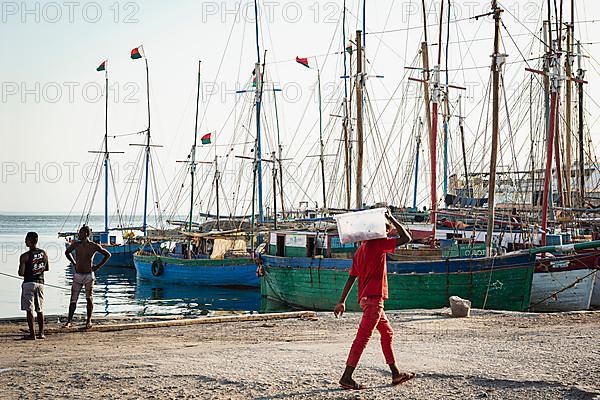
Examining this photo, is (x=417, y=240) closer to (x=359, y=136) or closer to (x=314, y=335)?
(x=359, y=136)

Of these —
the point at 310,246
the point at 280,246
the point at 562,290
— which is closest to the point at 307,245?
the point at 310,246

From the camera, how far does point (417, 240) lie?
1023 inches

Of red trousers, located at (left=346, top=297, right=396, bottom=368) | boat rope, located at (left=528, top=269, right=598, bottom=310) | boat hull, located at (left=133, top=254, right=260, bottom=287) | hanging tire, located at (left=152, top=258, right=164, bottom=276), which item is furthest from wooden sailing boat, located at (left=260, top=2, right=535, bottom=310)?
hanging tire, located at (left=152, top=258, right=164, bottom=276)

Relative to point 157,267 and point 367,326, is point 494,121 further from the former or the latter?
point 157,267

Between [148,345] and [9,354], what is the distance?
6.65 ft

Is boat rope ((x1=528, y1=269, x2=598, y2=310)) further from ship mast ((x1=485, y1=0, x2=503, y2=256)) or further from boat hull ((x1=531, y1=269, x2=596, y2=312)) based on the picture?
ship mast ((x1=485, y1=0, x2=503, y2=256))

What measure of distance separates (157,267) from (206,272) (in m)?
5.75

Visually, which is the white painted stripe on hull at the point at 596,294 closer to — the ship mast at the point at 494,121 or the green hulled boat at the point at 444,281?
the green hulled boat at the point at 444,281

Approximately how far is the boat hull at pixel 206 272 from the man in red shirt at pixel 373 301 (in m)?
30.8

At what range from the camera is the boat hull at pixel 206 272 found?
3978cm

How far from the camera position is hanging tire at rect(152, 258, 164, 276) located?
4625cm

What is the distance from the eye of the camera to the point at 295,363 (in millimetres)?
9891

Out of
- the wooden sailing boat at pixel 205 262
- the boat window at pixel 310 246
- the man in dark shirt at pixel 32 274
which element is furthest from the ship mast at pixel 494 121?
the wooden sailing boat at pixel 205 262

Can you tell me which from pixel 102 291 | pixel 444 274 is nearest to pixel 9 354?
pixel 444 274
